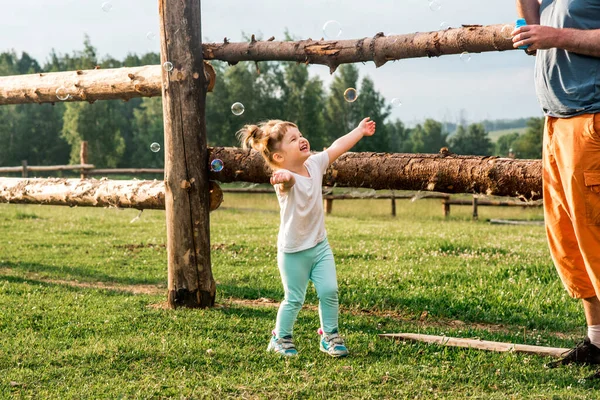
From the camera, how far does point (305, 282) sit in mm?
4617

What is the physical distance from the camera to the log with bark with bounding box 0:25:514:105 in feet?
17.6

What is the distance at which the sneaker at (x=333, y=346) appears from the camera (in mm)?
4492

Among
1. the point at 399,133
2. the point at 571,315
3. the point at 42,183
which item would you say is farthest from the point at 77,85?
the point at 399,133

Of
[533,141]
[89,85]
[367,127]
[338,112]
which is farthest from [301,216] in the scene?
[533,141]

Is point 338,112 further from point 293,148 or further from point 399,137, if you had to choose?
point 293,148

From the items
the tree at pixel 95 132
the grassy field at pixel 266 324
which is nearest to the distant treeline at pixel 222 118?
the tree at pixel 95 132

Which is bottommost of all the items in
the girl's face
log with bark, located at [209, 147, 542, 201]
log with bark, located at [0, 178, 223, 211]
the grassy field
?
the grassy field

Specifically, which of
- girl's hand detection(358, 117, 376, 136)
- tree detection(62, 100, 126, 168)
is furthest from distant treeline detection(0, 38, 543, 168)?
girl's hand detection(358, 117, 376, 136)

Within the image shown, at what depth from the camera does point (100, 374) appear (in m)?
4.11

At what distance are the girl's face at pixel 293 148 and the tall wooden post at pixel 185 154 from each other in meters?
1.59

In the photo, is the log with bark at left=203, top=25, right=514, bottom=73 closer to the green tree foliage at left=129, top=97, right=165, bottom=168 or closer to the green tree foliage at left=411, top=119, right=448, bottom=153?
the green tree foliage at left=129, top=97, right=165, bottom=168

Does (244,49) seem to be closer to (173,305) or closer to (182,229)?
(182,229)

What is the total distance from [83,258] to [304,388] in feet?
21.3

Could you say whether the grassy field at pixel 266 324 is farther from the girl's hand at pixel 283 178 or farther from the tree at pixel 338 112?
the tree at pixel 338 112
